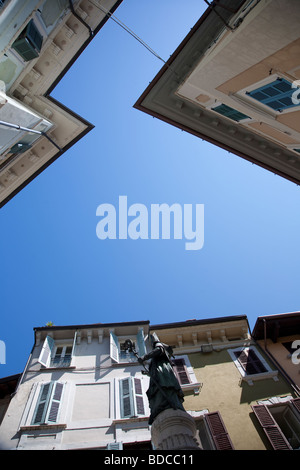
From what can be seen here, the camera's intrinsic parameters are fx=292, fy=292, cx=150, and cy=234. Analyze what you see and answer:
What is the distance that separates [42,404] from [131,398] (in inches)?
122

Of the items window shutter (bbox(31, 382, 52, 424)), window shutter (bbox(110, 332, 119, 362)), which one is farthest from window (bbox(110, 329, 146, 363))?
window shutter (bbox(31, 382, 52, 424))

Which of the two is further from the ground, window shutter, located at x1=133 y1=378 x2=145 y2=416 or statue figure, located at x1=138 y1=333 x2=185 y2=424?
window shutter, located at x1=133 y1=378 x2=145 y2=416

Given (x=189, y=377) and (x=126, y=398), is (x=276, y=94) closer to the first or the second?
(x=189, y=377)

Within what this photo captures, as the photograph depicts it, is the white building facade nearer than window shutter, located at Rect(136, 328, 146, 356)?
Yes

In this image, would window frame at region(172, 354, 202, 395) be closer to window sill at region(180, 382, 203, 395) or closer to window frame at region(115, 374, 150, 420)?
window sill at region(180, 382, 203, 395)

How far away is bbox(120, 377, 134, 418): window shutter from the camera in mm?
10117

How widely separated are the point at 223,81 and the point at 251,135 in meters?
4.25

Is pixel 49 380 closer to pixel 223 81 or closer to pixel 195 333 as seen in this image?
pixel 195 333

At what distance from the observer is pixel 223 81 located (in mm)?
10719

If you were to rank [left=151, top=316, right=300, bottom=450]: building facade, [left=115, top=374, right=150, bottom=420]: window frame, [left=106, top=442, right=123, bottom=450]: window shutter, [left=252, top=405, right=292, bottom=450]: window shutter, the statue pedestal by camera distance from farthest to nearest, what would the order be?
[left=115, top=374, right=150, bottom=420]: window frame
[left=151, top=316, right=300, bottom=450]: building facade
[left=252, top=405, right=292, bottom=450]: window shutter
[left=106, top=442, right=123, bottom=450]: window shutter
the statue pedestal

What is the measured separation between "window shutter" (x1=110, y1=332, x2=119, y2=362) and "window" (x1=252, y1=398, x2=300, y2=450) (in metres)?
5.55

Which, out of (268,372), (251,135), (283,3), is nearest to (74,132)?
(251,135)

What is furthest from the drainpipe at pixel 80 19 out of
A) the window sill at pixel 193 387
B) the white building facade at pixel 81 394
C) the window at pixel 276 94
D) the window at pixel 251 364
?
the window at pixel 251 364

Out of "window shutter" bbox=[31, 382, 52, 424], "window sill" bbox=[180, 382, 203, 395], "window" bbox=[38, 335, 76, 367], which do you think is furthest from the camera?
"window" bbox=[38, 335, 76, 367]
